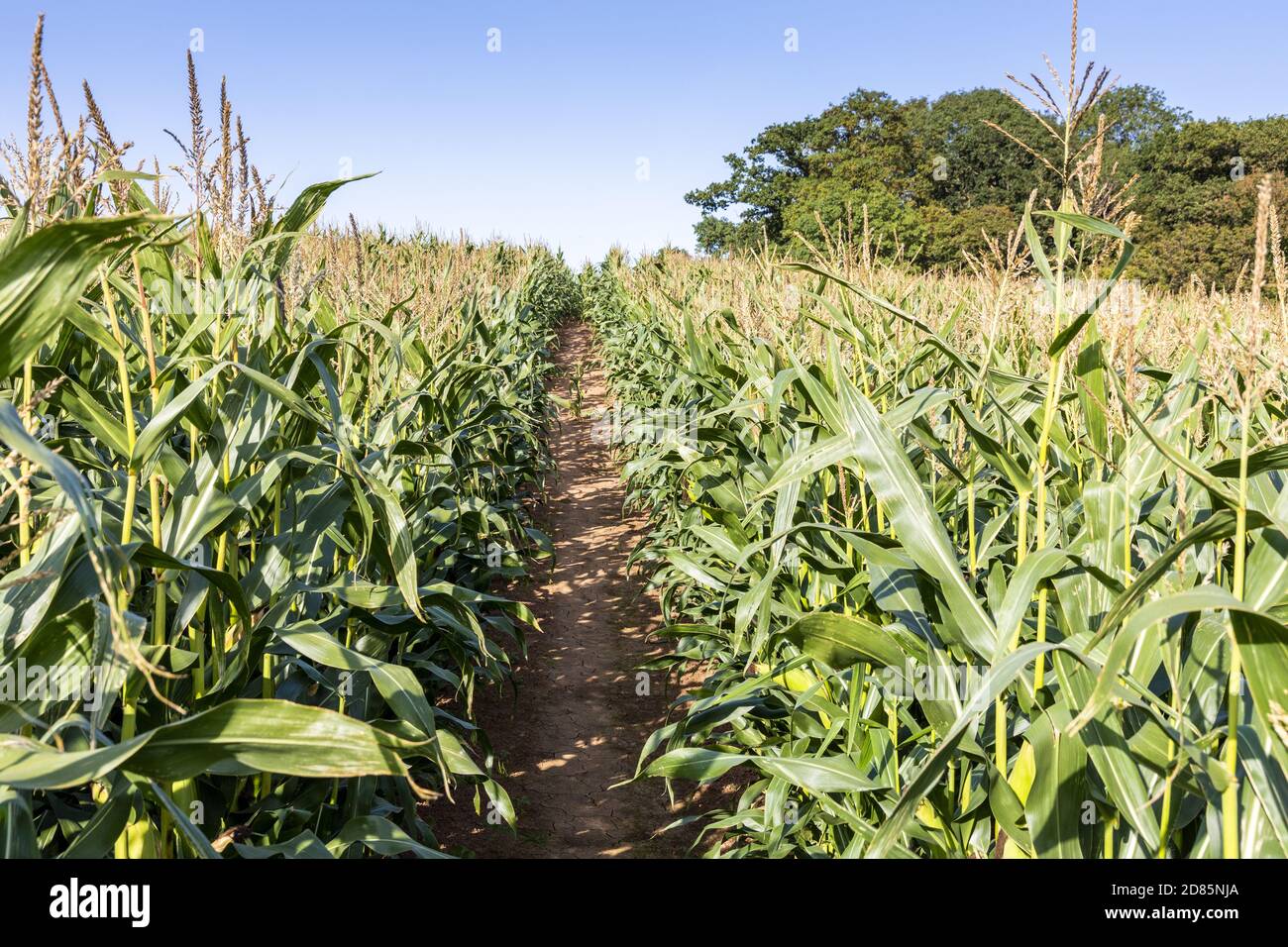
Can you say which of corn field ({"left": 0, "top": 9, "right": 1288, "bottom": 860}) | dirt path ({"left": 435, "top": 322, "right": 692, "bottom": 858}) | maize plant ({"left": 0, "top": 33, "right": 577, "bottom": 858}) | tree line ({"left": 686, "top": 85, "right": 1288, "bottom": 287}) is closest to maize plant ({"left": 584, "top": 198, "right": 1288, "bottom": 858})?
corn field ({"left": 0, "top": 9, "right": 1288, "bottom": 860})

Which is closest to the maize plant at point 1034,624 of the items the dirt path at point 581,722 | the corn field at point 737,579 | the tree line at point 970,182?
the corn field at point 737,579

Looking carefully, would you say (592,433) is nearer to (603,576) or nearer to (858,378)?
(603,576)

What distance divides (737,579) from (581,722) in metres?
1.23

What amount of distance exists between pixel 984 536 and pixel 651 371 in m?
6.06

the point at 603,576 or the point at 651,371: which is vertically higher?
the point at 651,371

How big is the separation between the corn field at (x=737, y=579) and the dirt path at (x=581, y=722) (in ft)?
0.69

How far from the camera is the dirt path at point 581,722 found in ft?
9.98

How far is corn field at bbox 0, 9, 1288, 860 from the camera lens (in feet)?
3.47

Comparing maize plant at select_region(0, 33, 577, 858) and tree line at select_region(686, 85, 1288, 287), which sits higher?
tree line at select_region(686, 85, 1288, 287)

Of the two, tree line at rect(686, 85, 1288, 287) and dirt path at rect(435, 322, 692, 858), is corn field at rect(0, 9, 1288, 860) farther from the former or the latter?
tree line at rect(686, 85, 1288, 287)

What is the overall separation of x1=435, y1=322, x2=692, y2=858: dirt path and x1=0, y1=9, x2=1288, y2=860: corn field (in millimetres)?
210

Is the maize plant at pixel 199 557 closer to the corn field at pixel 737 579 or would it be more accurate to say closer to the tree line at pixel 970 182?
the corn field at pixel 737 579
